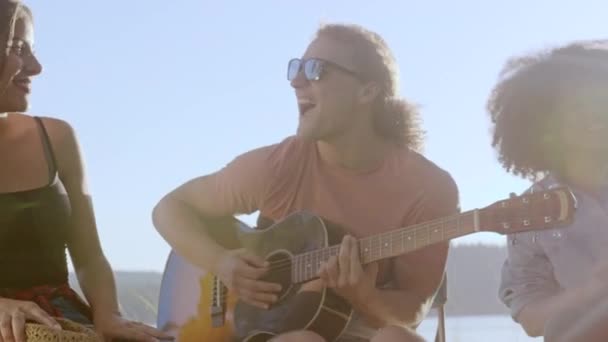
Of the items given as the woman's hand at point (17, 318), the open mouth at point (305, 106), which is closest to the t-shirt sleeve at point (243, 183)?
the open mouth at point (305, 106)

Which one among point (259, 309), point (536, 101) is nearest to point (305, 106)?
point (259, 309)

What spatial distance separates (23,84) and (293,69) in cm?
75

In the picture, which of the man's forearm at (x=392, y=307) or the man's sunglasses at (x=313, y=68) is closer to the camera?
the man's forearm at (x=392, y=307)

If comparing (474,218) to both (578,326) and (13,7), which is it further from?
(13,7)

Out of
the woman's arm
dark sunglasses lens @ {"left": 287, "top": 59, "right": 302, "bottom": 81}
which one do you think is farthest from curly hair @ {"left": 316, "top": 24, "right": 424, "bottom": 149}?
the woman's arm

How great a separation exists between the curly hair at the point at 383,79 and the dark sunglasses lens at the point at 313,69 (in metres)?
0.08

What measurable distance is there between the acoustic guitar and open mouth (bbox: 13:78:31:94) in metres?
0.73

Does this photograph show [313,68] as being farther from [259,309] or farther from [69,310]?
[69,310]

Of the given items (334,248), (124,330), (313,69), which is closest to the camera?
(124,330)

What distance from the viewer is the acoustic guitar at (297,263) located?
2043mm

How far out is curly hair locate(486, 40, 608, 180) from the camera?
84.5 inches

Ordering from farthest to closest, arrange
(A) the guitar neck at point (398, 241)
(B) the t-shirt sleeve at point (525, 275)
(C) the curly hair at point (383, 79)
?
(C) the curly hair at point (383, 79), (A) the guitar neck at point (398, 241), (B) the t-shirt sleeve at point (525, 275)

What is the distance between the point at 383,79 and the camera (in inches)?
106

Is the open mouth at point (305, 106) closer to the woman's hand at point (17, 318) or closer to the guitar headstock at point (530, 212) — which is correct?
the guitar headstock at point (530, 212)
